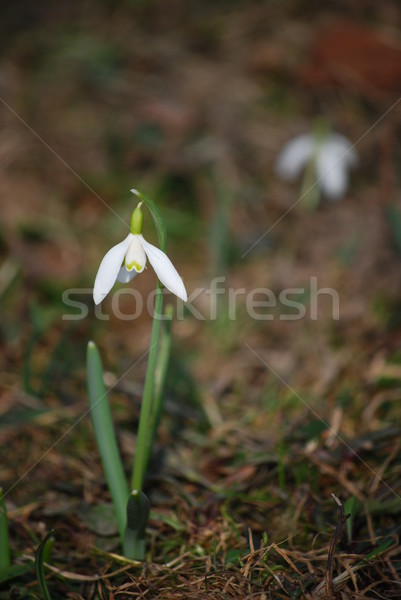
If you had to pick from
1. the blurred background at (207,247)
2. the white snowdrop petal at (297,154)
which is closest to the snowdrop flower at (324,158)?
the white snowdrop petal at (297,154)

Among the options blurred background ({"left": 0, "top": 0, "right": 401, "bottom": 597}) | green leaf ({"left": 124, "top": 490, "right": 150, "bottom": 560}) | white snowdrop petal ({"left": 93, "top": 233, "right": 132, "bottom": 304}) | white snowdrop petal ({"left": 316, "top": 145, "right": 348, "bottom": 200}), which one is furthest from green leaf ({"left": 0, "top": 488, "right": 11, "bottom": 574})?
white snowdrop petal ({"left": 316, "top": 145, "right": 348, "bottom": 200})

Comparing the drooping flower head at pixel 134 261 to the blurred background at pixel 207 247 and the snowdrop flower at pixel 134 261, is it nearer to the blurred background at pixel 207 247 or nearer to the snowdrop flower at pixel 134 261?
the snowdrop flower at pixel 134 261

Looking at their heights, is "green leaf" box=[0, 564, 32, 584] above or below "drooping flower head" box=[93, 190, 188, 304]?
below

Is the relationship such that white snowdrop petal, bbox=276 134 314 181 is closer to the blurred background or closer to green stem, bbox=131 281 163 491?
the blurred background

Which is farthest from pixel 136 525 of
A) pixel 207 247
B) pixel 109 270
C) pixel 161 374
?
pixel 207 247

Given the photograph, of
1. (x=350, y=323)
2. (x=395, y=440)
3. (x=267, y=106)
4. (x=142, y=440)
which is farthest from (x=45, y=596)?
(x=267, y=106)
